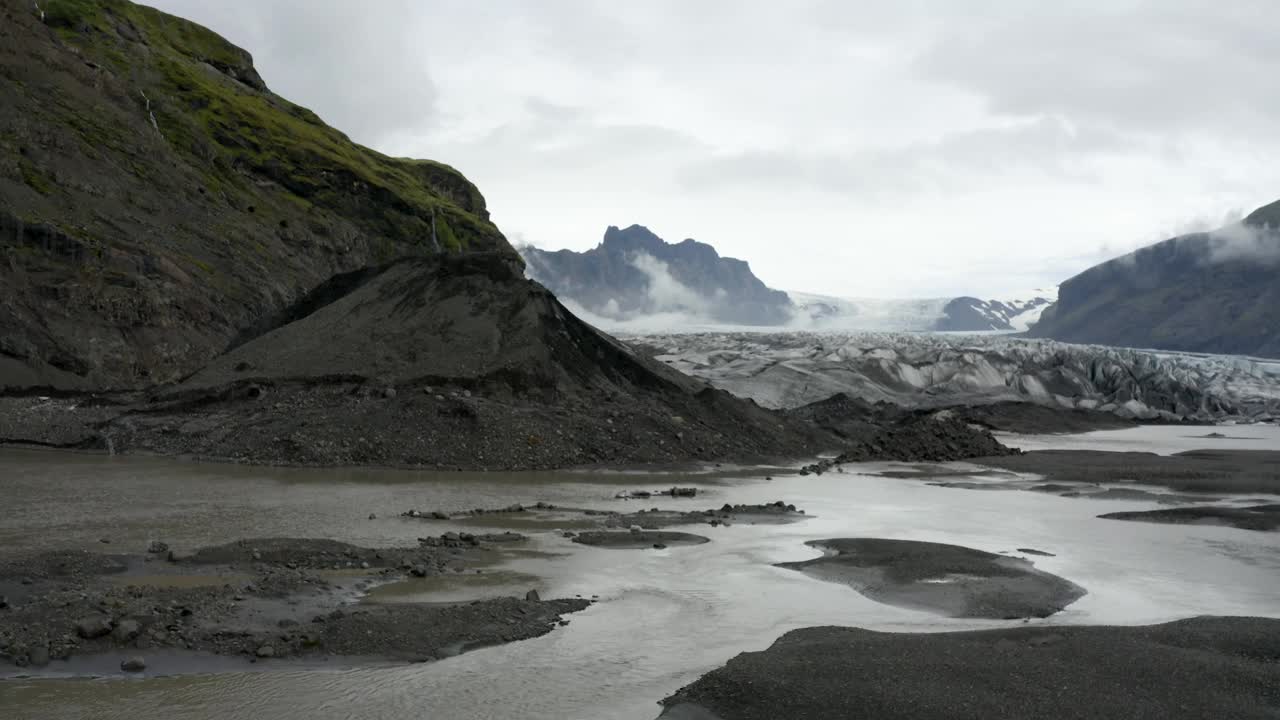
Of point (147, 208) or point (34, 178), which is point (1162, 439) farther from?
point (34, 178)

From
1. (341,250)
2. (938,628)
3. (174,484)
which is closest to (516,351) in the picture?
(174,484)

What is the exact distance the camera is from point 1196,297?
153m

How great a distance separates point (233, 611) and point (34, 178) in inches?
1461

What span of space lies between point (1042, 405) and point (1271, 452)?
17.7 meters

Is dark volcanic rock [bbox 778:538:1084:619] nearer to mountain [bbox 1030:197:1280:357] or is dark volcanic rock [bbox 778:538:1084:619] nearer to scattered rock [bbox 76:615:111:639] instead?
scattered rock [bbox 76:615:111:639]

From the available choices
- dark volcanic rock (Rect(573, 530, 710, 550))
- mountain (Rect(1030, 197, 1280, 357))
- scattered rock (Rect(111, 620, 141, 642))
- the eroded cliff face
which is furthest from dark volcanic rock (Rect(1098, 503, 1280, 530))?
mountain (Rect(1030, 197, 1280, 357))

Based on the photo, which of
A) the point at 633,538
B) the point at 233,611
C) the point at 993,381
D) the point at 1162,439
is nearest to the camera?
the point at 233,611

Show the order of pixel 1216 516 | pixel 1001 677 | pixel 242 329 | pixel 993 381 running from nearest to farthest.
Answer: pixel 1001 677, pixel 1216 516, pixel 242 329, pixel 993 381

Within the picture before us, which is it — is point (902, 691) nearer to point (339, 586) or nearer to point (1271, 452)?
point (339, 586)

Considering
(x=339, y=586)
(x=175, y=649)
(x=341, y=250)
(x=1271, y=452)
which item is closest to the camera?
(x=175, y=649)

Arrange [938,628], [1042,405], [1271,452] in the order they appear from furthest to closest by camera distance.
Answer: [1042,405], [1271,452], [938,628]

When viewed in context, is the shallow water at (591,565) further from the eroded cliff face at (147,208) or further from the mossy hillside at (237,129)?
the mossy hillside at (237,129)

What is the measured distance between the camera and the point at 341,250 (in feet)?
183

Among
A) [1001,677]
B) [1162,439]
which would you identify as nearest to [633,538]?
[1001,677]
